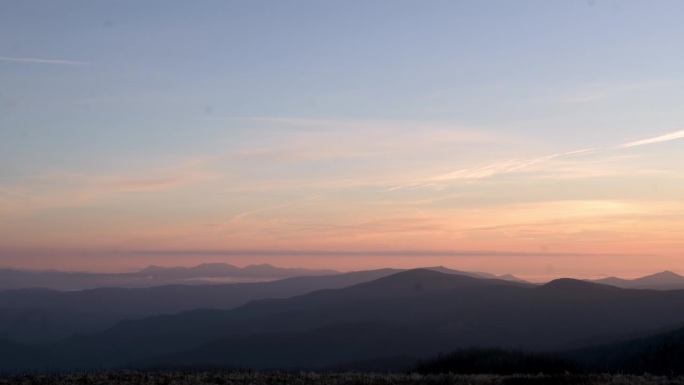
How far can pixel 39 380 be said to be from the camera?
2831 centimetres

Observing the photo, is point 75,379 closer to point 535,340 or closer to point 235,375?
point 235,375

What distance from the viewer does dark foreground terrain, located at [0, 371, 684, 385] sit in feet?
89.9

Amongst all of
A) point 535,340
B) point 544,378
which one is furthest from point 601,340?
point 544,378

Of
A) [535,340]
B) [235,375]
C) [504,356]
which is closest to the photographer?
[235,375]

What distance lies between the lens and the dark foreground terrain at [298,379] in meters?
27.4

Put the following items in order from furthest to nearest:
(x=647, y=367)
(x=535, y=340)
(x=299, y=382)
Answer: (x=535, y=340) → (x=647, y=367) → (x=299, y=382)

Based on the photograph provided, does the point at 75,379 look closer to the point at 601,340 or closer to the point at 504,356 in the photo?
the point at 504,356

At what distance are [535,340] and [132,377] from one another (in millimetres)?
174950

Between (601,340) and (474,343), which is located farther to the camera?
(474,343)

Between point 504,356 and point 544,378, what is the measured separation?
807 inches

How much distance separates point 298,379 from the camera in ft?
94.5

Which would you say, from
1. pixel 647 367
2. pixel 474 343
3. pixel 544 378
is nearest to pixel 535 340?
pixel 474 343

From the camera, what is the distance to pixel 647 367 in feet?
197

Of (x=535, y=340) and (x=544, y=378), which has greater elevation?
(x=544, y=378)
